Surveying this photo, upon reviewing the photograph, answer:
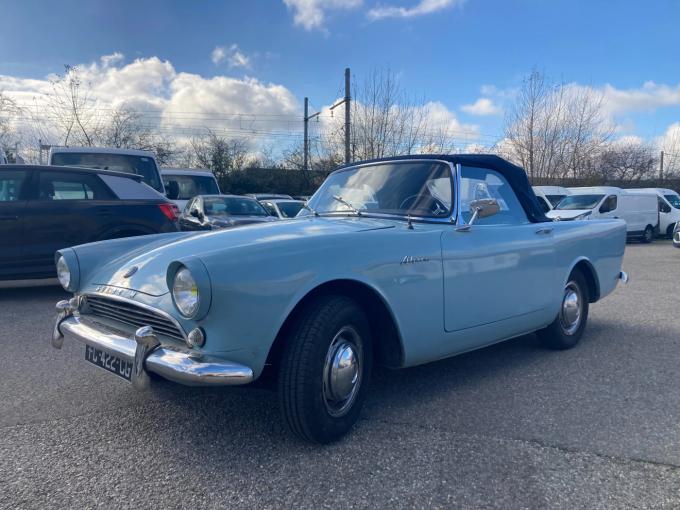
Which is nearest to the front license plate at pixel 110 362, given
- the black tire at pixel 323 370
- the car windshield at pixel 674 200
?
the black tire at pixel 323 370

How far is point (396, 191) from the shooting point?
155 inches

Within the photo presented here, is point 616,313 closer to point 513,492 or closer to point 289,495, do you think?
point 513,492

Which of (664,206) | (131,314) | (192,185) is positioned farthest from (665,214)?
(131,314)

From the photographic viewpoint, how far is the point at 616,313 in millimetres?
6406

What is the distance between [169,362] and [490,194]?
2765 mm

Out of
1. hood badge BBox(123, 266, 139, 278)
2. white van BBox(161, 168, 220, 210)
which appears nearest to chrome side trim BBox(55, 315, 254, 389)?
hood badge BBox(123, 266, 139, 278)

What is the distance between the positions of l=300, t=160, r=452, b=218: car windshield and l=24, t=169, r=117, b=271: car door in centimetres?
401

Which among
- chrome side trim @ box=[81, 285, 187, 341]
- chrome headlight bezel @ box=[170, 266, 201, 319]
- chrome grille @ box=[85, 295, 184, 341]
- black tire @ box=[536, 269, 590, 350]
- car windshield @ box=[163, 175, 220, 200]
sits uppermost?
car windshield @ box=[163, 175, 220, 200]

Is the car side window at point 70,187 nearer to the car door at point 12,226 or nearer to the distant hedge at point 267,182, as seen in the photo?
the car door at point 12,226

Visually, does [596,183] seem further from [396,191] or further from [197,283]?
[197,283]

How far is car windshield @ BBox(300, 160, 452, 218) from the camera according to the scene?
381 centimetres

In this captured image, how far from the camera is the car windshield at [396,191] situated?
3807 millimetres

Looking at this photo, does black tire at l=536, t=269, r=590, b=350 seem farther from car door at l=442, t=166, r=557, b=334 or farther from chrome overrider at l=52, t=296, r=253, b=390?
chrome overrider at l=52, t=296, r=253, b=390

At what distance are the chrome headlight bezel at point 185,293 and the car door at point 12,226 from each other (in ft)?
16.7
